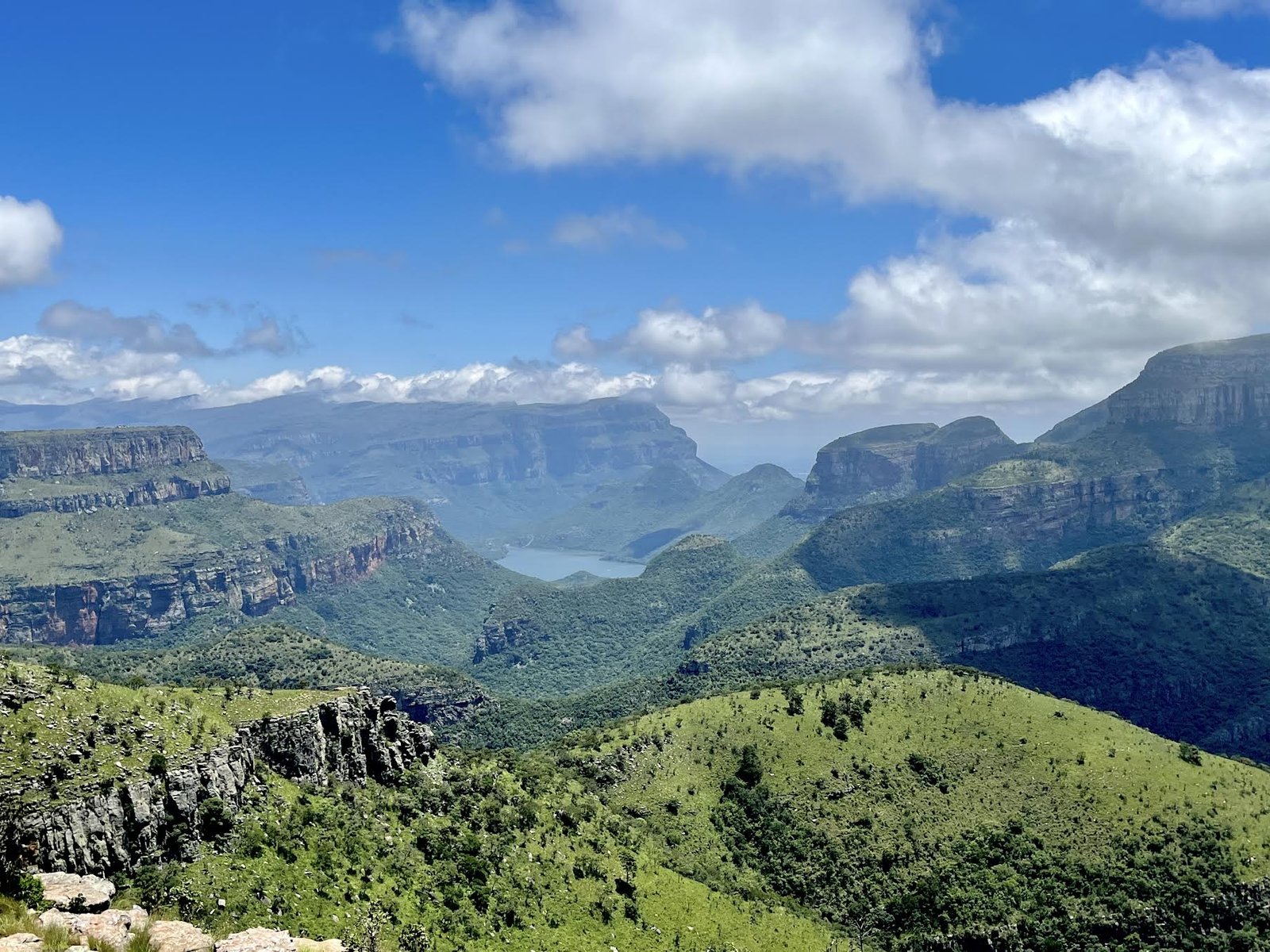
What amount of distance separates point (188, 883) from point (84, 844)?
281 inches

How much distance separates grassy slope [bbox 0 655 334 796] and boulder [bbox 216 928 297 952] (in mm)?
34098

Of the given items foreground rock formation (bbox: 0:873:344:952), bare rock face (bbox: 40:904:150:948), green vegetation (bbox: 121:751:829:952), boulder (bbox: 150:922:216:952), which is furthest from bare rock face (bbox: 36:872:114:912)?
green vegetation (bbox: 121:751:829:952)

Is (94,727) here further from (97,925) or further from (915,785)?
(915,785)

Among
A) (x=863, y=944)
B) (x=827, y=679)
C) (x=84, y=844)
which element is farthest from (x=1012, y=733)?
(x=84, y=844)

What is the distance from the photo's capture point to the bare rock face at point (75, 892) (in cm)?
4144

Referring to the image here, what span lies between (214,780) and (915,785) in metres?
91.5

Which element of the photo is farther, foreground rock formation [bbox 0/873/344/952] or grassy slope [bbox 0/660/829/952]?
grassy slope [bbox 0/660/829/952]

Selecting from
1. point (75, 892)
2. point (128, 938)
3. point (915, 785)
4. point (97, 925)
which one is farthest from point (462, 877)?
point (915, 785)

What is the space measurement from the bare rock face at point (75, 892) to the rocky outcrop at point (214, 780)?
699 centimetres

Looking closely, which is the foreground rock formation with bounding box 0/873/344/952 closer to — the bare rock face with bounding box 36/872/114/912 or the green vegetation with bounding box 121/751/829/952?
the bare rock face with bounding box 36/872/114/912

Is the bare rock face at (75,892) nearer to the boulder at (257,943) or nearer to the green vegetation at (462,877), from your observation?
the green vegetation at (462,877)

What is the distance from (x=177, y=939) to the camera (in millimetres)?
33469

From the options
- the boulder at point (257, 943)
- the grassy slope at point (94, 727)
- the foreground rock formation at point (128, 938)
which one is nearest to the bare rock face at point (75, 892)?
the foreground rock formation at point (128, 938)

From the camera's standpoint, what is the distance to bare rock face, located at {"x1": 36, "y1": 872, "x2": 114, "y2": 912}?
4144 cm
